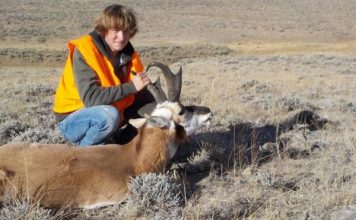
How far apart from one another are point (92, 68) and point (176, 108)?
3.30 ft

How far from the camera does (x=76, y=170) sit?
4496mm

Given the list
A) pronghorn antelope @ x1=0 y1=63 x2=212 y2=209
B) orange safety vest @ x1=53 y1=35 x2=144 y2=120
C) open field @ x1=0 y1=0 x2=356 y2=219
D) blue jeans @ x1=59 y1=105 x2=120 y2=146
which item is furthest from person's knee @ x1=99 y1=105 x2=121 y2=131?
open field @ x1=0 y1=0 x2=356 y2=219

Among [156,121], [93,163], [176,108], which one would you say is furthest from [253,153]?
[93,163]

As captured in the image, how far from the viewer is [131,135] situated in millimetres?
5941

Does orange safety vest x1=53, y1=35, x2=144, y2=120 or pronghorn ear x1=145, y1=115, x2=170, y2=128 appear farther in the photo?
orange safety vest x1=53, y1=35, x2=144, y2=120

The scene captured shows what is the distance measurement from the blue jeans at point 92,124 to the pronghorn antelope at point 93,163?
40 centimetres

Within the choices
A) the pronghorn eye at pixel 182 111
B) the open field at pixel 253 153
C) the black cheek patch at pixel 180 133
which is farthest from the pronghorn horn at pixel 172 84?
the open field at pixel 253 153

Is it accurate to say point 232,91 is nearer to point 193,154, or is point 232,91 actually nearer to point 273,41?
point 193,154

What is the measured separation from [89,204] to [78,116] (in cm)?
147

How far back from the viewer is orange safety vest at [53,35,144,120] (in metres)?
5.51

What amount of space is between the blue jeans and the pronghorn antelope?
15.8 inches

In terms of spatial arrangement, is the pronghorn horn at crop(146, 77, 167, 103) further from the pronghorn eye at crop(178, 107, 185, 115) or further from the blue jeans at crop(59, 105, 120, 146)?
the blue jeans at crop(59, 105, 120, 146)

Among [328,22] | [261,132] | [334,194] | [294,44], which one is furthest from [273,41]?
[334,194]

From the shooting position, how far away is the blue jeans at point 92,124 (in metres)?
5.48
